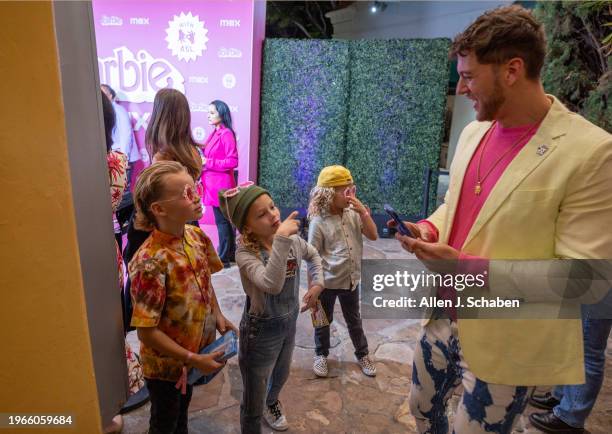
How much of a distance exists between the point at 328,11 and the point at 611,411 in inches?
544

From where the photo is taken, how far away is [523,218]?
1363 millimetres

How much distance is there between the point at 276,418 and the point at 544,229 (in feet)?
5.97

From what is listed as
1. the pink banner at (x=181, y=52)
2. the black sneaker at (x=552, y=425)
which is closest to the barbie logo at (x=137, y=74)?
the pink banner at (x=181, y=52)

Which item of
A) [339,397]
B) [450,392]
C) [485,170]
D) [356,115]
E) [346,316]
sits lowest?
[339,397]

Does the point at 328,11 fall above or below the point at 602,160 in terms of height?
above

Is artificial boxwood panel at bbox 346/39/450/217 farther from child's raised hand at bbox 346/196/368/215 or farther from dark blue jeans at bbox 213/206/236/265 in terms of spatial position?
child's raised hand at bbox 346/196/368/215

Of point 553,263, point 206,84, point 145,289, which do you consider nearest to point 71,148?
point 145,289

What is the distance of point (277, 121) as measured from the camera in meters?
6.18

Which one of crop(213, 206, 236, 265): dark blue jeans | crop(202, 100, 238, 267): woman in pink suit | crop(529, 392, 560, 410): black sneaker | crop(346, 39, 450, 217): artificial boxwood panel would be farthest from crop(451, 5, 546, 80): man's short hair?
crop(346, 39, 450, 217): artificial boxwood panel

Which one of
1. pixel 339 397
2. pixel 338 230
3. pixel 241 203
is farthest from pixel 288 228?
pixel 339 397

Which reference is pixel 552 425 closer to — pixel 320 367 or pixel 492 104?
pixel 320 367

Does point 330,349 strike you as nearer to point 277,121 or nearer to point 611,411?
point 611,411

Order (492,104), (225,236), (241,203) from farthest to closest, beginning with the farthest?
(225,236), (241,203), (492,104)

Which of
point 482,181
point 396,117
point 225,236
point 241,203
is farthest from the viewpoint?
point 396,117
